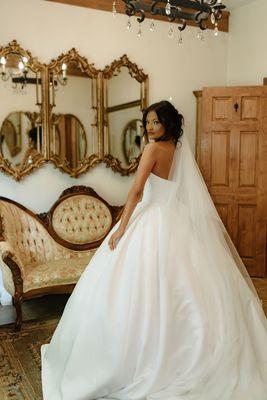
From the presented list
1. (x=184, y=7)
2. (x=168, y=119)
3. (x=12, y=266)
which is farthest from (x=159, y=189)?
(x=12, y=266)

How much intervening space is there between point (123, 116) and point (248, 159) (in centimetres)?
142

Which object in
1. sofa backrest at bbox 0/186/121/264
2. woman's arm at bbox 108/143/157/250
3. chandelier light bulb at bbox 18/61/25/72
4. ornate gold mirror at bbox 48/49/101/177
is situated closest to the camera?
woman's arm at bbox 108/143/157/250

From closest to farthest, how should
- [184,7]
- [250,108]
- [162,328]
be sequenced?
[162,328] < [184,7] < [250,108]

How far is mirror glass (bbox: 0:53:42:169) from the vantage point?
3568 millimetres

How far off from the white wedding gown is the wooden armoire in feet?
7.48

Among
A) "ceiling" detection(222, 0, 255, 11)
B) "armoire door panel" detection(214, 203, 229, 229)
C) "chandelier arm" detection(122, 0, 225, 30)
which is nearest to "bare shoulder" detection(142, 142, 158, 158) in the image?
"chandelier arm" detection(122, 0, 225, 30)

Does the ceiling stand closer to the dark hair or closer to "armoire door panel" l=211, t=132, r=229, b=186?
"armoire door panel" l=211, t=132, r=229, b=186

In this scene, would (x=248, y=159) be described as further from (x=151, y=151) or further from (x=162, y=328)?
(x=162, y=328)

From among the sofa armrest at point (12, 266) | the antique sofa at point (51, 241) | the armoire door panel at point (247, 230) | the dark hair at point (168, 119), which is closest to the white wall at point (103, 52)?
the antique sofa at point (51, 241)

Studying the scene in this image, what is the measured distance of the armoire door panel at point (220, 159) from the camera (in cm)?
438

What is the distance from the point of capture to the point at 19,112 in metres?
3.63

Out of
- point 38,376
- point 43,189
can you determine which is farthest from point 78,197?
point 38,376

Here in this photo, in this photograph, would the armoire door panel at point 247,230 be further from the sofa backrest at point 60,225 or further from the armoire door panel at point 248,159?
the sofa backrest at point 60,225

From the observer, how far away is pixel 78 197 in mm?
3844
